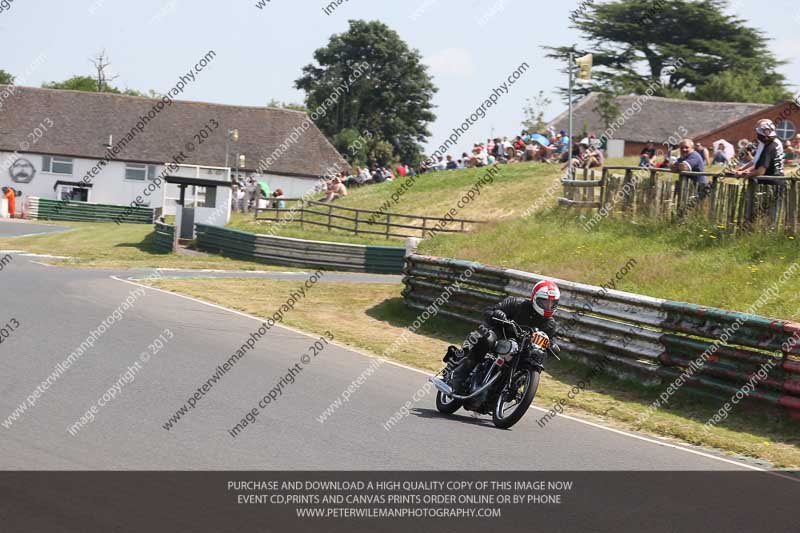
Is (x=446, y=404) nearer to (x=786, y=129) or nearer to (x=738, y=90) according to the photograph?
(x=786, y=129)

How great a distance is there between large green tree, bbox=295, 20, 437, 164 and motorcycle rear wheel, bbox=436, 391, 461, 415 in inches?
2836

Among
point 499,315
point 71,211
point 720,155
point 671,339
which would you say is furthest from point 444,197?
point 499,315

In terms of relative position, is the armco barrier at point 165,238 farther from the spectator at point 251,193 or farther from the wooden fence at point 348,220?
the spectator at point 251,193

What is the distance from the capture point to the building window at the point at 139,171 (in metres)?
67.7

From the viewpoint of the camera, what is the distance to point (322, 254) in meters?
32.8

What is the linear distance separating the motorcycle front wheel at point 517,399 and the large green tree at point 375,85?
72714 millimetres

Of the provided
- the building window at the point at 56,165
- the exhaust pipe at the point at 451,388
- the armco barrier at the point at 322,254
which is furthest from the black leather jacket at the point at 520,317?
the building window at the point at 56,165

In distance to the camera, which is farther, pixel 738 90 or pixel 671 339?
pixel 738 90

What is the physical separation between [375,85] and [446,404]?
7478cm

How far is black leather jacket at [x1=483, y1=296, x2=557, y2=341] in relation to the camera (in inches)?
443

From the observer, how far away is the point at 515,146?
47.6m
